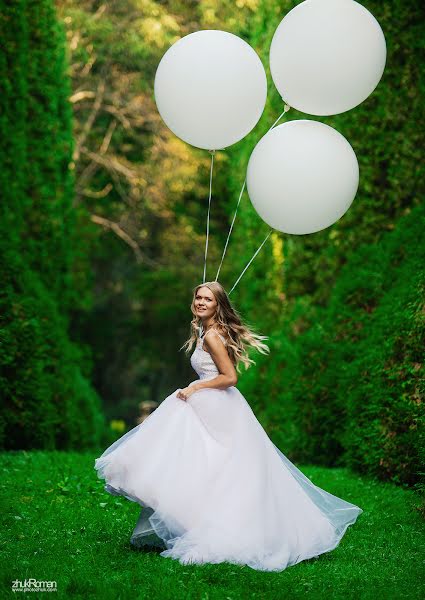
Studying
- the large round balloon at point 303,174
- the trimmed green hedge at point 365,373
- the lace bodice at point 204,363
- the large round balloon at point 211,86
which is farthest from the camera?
the trimmed green hedge at point 365,373

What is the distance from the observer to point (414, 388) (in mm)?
7258

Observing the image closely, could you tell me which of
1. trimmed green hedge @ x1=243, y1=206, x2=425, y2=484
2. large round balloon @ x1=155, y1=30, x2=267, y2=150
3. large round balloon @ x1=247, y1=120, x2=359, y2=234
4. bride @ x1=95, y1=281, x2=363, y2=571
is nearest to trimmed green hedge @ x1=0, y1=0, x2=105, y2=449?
trimmed green hedge @ x1=243, y1=206, x2=425, y2=484

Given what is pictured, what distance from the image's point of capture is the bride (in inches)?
190

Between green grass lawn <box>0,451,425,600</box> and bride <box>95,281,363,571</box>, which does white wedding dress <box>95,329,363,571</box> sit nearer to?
bride <box>95,281,363,571</box>

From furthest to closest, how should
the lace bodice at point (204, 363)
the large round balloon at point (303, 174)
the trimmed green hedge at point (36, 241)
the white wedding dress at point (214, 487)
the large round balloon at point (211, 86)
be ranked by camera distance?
1. the trimmed green hedge at point (36, 241)
2. the large round balloon at point (211, 86)
3. the large round balloon at point (303, 174)
4. the lace bodice at point (204, 363)
5. the white wedding dress at point (214, 487)

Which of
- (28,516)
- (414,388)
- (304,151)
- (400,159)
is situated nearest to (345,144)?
(304,151)

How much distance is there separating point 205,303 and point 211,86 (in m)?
1.71

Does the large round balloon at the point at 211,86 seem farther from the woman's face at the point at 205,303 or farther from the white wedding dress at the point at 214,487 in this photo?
the white wedding dress at the point at 214,487

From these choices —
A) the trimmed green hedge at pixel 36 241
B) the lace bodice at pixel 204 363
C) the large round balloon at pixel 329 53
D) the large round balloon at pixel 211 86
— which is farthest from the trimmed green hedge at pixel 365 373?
the trimmed green hedge at pixel 36 241

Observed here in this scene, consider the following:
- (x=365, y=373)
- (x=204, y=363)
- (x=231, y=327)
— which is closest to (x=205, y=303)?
(x=231, y=327)

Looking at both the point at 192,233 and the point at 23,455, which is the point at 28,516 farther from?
the point at 192,233

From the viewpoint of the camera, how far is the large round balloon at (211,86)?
605 cm

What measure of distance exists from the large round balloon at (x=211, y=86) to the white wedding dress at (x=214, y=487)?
1.89m

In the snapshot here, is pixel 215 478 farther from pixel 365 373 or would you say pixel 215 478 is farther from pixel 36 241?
pixel 36 241
